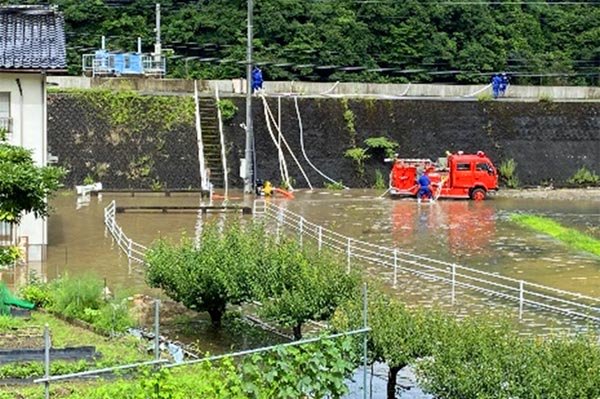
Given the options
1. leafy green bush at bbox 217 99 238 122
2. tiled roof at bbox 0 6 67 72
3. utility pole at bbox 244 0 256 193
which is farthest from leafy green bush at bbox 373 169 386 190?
tiled roof at bbox 0 6 67 72

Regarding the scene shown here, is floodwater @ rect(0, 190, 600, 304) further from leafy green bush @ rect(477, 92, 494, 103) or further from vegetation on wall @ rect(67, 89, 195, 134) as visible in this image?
leafy green bush @ rect(477, 92, 494, 103)

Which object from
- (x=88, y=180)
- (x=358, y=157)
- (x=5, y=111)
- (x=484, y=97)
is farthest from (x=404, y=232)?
(x=484, y=97)

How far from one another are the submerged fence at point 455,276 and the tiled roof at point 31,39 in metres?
6.90

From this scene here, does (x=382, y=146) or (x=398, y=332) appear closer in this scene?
(x=398, y=332)

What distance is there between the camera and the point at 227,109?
42688 mm

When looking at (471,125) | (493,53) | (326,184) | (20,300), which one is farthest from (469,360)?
(493,53)

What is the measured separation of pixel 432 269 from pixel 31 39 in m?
10.8

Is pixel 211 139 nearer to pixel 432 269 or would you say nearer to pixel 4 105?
pixel 4 105

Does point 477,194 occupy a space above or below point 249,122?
below

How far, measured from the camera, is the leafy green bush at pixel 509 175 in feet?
140

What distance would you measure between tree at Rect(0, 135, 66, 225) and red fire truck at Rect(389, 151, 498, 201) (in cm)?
2028

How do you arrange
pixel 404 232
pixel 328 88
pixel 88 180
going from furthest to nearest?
1. pixel 328 88
2. pixel 88 180
3. pixel 404 232

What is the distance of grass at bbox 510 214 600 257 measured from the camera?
28.7 m

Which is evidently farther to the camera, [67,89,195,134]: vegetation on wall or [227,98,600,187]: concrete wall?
[227,98,600,187]: concrete wall
